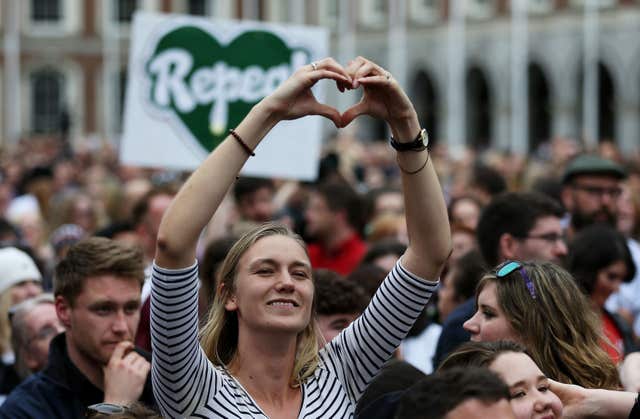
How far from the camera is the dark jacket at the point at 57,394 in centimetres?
412

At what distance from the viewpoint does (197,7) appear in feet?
178

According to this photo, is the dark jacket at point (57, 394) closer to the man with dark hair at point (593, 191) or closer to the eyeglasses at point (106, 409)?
the eyeglasses at point (106, 409)

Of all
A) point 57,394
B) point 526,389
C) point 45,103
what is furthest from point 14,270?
point 45,103

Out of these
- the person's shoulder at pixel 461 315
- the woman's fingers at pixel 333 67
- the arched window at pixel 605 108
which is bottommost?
the arched window at pixel 605 108

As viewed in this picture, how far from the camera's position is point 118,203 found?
11.7 metres

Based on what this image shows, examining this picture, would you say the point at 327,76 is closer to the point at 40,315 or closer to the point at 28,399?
the point at 28,399

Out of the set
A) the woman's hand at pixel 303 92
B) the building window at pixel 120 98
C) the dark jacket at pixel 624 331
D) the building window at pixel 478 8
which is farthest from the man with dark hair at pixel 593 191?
the building window at pixel 120 98

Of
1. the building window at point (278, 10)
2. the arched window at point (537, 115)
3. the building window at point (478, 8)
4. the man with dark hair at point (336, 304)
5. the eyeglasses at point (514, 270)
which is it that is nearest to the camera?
the eyeglasses at point (514, 270)

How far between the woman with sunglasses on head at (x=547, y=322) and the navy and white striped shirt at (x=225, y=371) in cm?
33

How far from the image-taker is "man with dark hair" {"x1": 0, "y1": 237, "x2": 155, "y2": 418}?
4.12m

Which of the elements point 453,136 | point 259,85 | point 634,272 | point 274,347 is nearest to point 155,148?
point 259,85

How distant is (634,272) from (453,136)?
98.7ft

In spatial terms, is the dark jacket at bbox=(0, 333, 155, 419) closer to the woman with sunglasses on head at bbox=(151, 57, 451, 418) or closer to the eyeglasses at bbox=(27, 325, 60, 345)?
the woman with sunglasses on head at bbox=(151, 57, 451, 418)

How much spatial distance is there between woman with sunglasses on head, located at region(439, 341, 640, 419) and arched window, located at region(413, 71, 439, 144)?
41587mm
